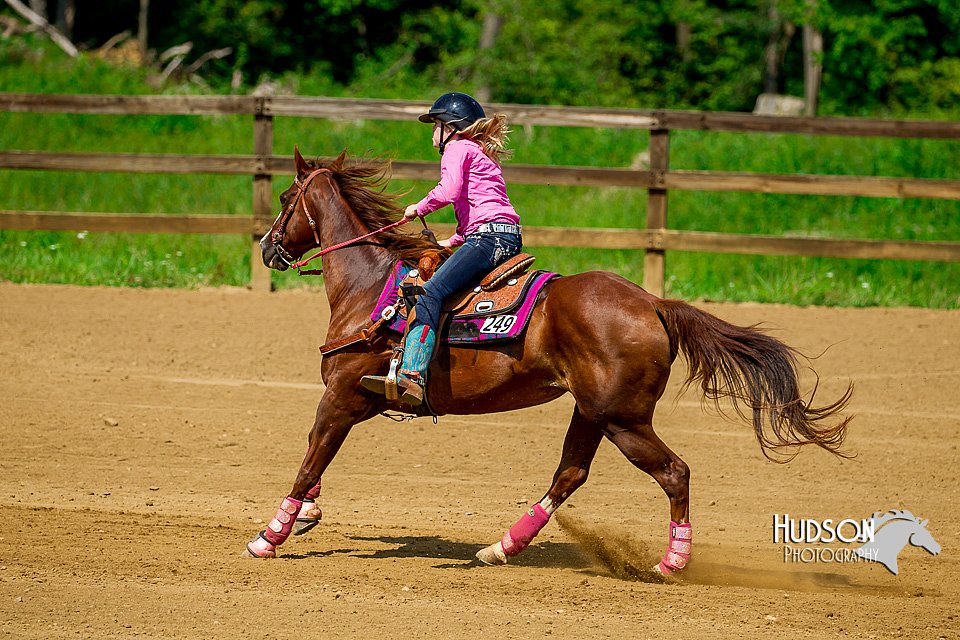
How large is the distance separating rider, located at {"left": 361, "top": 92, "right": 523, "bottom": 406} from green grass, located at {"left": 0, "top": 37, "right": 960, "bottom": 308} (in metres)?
4.83

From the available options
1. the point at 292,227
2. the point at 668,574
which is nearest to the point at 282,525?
the point at 292,227

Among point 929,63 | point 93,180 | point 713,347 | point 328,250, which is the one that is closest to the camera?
point 713,347

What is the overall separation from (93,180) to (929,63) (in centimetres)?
1886

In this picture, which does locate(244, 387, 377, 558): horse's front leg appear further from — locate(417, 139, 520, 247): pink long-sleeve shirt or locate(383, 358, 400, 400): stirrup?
locate(417, 139, 520, 247): pink long-sleeve shirt

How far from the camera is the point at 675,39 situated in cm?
3341

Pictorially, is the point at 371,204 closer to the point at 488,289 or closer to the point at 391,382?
the point at 488,289

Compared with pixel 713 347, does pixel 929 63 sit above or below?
above

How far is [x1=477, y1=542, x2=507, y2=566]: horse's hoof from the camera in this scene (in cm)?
620

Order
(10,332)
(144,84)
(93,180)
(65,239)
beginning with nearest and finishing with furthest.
Result: (10,332), (65,239), (93,180), (144,84)

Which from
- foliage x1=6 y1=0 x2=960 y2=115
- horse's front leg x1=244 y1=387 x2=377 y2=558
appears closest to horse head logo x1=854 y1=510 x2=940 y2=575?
horse's front leg x1=244 y1=387 x2=377 y2=558

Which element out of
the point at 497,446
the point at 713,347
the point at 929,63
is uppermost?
the point at 929,63

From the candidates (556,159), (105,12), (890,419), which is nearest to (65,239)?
(556,159)

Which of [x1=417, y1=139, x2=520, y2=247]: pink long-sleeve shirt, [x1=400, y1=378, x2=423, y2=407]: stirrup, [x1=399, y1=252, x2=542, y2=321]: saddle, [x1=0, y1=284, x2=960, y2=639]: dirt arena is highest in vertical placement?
[x1=417, y1=139, x2=520, y2=247]: pink long-sleeve shirt

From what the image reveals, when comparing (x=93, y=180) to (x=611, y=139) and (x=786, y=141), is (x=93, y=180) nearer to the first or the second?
(x=611, y=139)
